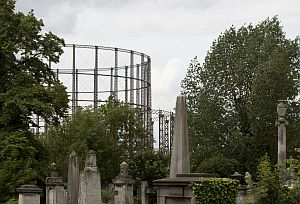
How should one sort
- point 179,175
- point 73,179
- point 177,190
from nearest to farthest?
point 177,190
point 179,175
point 73,179

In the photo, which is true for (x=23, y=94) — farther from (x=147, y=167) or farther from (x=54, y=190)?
(x=147, y=167)

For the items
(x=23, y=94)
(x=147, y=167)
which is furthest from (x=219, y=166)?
(x=23, y=94)

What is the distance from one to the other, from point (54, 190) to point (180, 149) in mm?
10047

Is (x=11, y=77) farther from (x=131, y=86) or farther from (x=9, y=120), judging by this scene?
(x=131, y=86)

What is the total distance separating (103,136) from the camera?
5119 centimetres

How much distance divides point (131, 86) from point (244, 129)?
43.5ft

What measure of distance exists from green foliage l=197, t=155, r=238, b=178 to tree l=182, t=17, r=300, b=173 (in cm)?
258

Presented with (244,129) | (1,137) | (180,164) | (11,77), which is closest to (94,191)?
(180,164)

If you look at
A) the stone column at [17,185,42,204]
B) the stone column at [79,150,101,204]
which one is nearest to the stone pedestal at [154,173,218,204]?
the stone column at [79,150,101,204]

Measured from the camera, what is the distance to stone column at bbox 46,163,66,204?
1202 inches

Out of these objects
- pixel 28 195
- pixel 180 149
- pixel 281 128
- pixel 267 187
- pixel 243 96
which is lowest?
pixel 28 195

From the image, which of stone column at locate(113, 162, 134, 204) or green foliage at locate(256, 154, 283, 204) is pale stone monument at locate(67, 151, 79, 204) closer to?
stone column at locate(113, 162, 134, 204)

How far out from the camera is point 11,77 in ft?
120

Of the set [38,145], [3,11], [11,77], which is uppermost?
[3,11]
